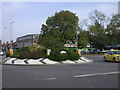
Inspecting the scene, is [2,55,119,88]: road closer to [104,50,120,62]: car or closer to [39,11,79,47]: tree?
[104,50,120,62]: car

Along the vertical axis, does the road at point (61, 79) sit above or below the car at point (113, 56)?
below

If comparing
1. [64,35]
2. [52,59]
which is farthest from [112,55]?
[64,35]

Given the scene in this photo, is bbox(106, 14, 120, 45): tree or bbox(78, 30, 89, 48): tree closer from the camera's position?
bbox(78, 30, 89, 48): tree

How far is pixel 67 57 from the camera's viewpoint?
24.2 metres

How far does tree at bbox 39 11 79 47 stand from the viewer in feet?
199

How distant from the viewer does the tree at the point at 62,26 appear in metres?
60.7

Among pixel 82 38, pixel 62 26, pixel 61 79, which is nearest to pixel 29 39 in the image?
pixel 82 38

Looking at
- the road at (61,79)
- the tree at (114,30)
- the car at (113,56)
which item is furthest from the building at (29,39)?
the road at (61,79)

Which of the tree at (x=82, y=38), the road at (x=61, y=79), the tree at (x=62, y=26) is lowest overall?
the road at (x=61, y=79)

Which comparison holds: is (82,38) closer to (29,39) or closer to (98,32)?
(98,32)

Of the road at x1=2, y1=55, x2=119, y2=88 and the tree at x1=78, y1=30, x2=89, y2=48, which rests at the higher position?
the tree at x1=78, y1=30, x2=89, y2=48

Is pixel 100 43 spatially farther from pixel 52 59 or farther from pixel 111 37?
pixel 52 59

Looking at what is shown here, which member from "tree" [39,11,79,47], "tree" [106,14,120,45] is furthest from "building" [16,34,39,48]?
"tree" [106,14,120,45]

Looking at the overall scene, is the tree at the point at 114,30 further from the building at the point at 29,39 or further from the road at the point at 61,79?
the road at the point at 61,79
